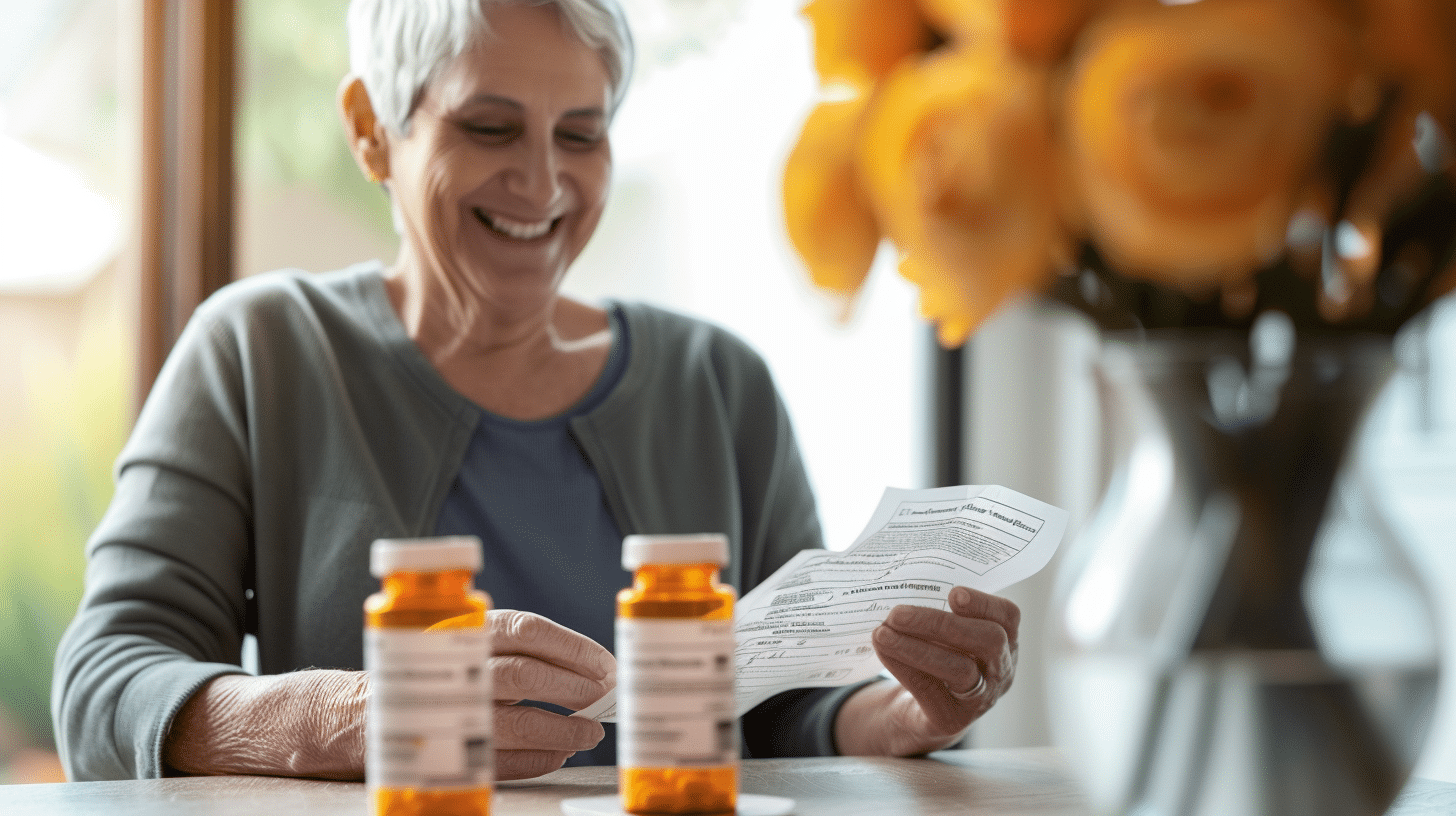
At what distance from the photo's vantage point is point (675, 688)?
65 cm

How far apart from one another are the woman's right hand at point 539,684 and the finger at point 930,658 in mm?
212

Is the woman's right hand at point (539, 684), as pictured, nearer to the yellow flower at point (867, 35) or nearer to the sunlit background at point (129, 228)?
the yellow flower at point (867, 35)

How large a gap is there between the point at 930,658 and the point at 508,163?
2.41 ft

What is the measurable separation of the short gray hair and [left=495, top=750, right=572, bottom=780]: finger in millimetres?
776

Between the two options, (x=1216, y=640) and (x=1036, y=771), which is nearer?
(x=1216, y=640)

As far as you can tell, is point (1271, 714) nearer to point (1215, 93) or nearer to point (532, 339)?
point (1215, 93)

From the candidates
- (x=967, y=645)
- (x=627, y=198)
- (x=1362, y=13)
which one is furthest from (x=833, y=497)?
(x=1362, y=13)

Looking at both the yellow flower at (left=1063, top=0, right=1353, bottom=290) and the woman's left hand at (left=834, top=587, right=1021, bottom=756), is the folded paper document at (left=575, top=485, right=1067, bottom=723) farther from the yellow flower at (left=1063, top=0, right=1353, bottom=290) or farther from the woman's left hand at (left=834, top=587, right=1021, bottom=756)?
the yellow flower at (left=1063, top=0, right=1353, bottom=290)

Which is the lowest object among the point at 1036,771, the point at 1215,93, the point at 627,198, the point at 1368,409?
the point at 1036,771

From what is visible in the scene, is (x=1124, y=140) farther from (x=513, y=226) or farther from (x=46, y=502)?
(x=46, y=502)

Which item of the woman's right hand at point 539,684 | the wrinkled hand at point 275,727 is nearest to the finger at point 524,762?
the woman's right hand at point 539,684

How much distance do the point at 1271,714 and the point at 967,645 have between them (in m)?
0.48

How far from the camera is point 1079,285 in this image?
54cm

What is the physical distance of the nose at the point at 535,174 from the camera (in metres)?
1.42
